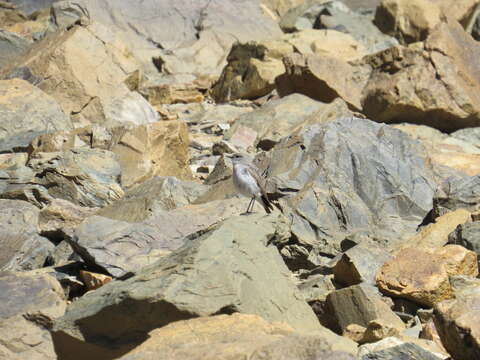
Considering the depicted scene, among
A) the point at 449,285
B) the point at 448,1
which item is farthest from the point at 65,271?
the point at 448,1

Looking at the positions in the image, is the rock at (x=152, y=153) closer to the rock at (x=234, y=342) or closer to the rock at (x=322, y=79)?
the rock at (x=322, y=79)

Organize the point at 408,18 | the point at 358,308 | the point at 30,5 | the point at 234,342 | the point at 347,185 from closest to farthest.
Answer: the point at 234,342, the point at 358,308, the point at 347,185, the point at 408,18, the point at 30,5

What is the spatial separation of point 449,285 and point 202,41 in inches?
710

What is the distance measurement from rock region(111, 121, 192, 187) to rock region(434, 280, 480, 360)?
7.48 meters

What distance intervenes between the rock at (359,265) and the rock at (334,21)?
52.6ft

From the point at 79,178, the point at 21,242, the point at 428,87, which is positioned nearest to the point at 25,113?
the point at 79,178

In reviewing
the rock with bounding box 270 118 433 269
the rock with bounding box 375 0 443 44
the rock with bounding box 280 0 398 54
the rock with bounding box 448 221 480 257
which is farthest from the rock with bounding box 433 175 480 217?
the rock with bounding box 375 0 443 44

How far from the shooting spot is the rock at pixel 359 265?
7141 mm

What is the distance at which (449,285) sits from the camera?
661 centimetres

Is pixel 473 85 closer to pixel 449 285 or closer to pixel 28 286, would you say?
pixel 449 285

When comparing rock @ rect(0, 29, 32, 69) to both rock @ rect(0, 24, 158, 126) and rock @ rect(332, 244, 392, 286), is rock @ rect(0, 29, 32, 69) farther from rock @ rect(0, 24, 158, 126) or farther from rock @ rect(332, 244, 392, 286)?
rock @ rect(332, 244, 392, 286)

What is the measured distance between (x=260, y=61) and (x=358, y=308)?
13582 millimetres

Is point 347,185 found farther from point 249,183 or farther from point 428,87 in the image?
point 428,87

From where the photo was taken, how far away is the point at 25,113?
1384cm
